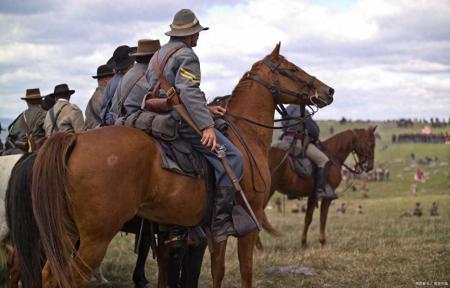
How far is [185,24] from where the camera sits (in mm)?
7121

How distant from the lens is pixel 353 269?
408 inches

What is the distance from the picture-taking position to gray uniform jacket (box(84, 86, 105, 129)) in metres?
9.34

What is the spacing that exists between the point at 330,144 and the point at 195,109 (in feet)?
31.2

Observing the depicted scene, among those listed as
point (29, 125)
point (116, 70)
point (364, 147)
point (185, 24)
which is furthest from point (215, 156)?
point (364, 147)

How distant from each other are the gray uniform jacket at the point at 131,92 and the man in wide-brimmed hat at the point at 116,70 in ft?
2.07

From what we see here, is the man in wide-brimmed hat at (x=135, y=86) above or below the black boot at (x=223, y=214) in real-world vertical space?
above

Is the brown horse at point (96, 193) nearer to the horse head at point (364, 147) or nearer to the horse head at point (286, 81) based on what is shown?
the horse head at point (286, 81)

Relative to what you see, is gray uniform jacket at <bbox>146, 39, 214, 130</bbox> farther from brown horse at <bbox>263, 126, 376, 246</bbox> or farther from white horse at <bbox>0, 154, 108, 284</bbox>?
brown horse at <bbox>263, 126, 376, 246</bbox>

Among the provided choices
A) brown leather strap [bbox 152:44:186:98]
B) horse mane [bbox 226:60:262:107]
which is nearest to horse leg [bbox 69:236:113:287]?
brown leather strap [bbox 152:44:186:98]

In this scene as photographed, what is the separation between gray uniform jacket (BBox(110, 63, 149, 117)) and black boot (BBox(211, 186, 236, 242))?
140 cm

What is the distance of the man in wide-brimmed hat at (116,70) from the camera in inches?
335

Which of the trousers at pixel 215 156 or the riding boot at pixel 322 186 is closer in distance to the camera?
the trousers at pixel 215 156

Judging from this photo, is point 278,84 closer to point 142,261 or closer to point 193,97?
point 193,97

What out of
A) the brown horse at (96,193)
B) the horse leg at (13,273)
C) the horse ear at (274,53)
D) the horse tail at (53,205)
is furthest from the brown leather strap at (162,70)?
the horse leg at (13,273)
